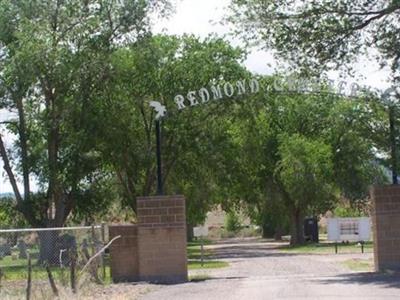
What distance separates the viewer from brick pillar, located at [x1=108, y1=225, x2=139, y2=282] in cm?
2153

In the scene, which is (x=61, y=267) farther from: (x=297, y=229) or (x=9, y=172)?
(x=297, y=229)

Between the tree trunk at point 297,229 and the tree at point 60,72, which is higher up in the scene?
the tree at point 60,72

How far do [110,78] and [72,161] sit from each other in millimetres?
4883

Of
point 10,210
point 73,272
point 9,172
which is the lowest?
point 73,272

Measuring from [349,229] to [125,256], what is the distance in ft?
87.3

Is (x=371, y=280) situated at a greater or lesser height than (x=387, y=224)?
lesser

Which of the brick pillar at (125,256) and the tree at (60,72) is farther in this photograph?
the tree at (60,72)

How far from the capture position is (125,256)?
70.9ft

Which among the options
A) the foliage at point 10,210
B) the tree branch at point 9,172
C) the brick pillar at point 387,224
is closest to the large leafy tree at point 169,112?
the tree branch at point 9,172

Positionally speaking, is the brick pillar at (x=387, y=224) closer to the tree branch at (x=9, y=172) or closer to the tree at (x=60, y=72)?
the tree at (x=60, y=72)

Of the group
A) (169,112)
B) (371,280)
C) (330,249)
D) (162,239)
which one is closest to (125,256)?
(162,239)

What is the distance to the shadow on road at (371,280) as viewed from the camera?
714 inches

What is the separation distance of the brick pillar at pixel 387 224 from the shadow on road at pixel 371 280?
2.88 ft

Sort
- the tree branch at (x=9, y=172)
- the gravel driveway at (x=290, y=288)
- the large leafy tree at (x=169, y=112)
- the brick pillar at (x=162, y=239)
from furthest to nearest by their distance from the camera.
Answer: the tree branch at (x=9, y=172)
the large leafy tree at (x=169, y=112)
the brick pillar at (x=162, y=239)
the gravel driveway at (x=290, y=288)
